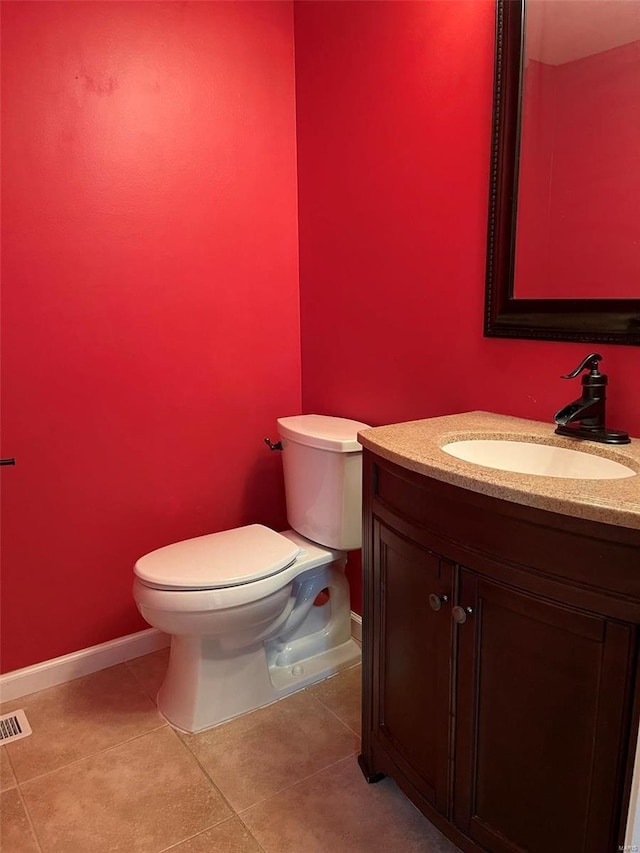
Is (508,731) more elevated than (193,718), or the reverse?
(508,731)

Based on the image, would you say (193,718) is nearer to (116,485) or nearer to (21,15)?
(116,485)

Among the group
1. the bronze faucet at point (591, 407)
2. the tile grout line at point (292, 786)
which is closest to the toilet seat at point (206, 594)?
the tile grout line at point (292, 786)

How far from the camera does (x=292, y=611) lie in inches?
80.8

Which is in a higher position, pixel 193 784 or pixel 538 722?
pixel 538 722

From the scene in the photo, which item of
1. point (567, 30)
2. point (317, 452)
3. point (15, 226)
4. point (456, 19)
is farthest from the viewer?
point (317, 452)

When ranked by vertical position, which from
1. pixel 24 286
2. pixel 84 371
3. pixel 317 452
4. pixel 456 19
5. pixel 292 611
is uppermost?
pixel 456 19

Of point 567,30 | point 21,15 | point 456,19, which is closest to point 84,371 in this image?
point 21,15

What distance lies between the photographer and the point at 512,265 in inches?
61.6

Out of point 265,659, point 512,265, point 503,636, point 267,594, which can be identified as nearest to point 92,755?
point 265,659

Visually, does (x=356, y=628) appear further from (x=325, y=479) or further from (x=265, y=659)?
(x=325, y=479)

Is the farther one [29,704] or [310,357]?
[310,357]

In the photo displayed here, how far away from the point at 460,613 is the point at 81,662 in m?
1.46

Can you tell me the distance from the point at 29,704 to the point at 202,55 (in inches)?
84.2

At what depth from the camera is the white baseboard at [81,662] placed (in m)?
1.97
